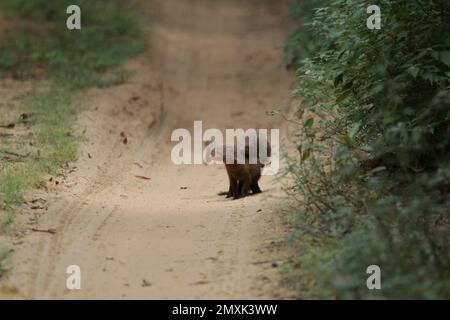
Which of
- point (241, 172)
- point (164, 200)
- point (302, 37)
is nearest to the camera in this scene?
point (164, 200)

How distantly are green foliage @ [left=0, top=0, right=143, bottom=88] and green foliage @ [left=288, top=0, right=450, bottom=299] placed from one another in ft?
19.7

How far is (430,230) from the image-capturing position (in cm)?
639

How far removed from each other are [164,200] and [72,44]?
690cm

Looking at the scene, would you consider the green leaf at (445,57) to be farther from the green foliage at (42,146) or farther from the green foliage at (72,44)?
the green foliage at (72,44)

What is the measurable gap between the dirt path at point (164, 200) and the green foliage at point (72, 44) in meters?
0.49

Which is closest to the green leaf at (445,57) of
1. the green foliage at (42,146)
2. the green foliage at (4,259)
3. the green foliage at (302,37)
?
the green foliage at (4,259)

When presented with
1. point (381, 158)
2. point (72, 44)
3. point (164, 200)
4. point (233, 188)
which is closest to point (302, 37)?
point (233, 188)

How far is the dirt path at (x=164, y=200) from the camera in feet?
20.0

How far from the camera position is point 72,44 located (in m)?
14.6

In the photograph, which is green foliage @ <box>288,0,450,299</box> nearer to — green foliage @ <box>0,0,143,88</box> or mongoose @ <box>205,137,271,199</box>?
mongoose @ <box>205,137,271,199</box>

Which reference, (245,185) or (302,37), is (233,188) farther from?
(302,37)
